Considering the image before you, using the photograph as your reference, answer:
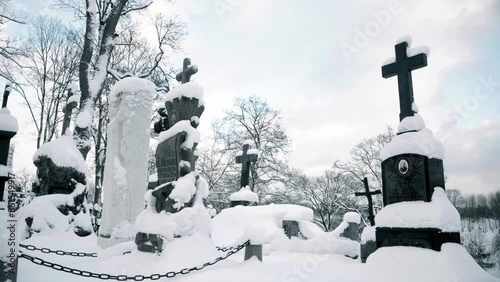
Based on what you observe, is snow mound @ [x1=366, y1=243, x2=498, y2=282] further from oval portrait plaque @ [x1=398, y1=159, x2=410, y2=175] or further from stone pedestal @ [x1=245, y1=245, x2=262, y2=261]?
stone pedestal @ [x1=245, y1=245, x2=262, y2=261]

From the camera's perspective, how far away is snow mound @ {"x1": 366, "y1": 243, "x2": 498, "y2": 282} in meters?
4.51

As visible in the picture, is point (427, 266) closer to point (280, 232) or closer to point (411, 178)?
point (411, 178)

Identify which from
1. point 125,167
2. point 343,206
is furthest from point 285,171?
point 125,167

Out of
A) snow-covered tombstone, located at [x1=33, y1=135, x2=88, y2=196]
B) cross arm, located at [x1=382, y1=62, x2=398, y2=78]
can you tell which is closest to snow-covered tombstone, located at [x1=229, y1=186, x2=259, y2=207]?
snow-covered tombstone, located at [x1=33, y1=135, x2=88, y2=196]

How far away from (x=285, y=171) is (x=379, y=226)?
17282 mm

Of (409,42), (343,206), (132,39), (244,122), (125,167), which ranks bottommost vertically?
(343,206)

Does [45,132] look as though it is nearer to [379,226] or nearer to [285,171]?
[285,171]

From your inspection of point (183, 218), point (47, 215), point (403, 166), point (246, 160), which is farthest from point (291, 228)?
point (47, 215)

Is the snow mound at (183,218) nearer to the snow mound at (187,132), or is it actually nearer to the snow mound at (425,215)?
the snow mound at (187,132)

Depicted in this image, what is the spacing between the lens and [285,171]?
22969 mm

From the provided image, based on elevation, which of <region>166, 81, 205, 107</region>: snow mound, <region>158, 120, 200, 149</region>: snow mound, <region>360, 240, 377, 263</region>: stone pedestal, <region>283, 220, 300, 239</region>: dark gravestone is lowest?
<region>360, 240, 377, 263</region>: stone pedestal

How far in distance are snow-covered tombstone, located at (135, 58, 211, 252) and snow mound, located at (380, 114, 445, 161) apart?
372cm

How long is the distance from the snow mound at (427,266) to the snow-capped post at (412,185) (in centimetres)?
19

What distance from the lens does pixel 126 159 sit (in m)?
7.60
